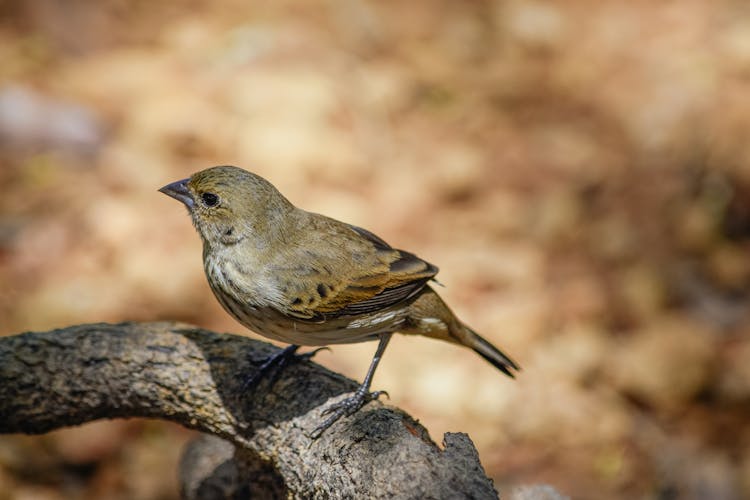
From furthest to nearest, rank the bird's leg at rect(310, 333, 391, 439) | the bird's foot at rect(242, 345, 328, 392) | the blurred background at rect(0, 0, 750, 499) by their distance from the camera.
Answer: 1. the blurred background at rect(0, 0, 750, 499)
2. the bird's foot at rect(242, 345, 328, 392)
3. the bird's leg at rect(310, 333, 391, 439)

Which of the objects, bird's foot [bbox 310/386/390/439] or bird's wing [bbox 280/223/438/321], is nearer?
bird's foot [bbox 310/386/390/439]

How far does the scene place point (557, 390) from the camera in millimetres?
6539

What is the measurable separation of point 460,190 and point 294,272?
4455 mm

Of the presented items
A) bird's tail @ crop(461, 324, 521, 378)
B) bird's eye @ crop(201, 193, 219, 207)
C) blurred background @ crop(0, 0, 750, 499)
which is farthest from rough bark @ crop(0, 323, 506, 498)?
blurred background @ crop(0, 0, 750, 499)

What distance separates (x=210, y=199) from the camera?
4242mm

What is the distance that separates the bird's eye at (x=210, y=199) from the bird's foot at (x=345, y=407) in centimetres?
119

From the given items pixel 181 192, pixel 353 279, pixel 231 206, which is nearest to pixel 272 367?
pixel 353 279

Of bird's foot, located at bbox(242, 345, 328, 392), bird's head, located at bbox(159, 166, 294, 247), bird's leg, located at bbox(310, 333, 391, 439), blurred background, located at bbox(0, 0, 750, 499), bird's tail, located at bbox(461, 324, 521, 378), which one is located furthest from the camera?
blurred background, located at bbox(0, 0, 750, 499)

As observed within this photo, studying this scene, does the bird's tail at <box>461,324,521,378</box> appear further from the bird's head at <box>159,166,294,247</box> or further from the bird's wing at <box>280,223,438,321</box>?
the bird's head at <box>159,166,294,247</box>

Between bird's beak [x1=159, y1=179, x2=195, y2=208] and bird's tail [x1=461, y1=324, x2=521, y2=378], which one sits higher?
bird's tail [x1=461, y1=324, x2=521, y2=378]

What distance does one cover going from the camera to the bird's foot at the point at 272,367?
13.3 feet

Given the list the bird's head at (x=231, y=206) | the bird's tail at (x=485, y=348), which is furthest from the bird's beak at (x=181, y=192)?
the bird's tail at (x=485, y=348)

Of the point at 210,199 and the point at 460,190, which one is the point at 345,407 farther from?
the point at 460,190

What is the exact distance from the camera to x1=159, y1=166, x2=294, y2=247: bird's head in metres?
4.21
